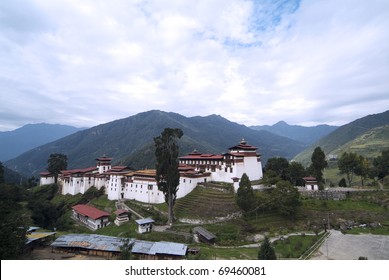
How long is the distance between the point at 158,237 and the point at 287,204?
21.1 m

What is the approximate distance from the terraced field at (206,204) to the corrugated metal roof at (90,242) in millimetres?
15008

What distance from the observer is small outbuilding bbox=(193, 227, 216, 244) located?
124 feet

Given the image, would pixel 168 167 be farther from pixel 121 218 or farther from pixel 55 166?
pixel 55 166

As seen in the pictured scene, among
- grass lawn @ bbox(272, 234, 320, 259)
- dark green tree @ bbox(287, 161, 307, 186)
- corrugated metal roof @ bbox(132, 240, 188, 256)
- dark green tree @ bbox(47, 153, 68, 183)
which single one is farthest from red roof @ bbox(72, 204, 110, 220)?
dark green tree @ bbox(287, 161, 307, 186)

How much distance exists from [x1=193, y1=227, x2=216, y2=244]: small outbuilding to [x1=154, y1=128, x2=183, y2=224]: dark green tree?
7326 mm

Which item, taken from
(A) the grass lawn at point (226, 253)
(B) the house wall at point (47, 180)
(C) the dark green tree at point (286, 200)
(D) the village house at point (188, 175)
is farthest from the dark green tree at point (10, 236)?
(B) the house wall at point (47, 180)

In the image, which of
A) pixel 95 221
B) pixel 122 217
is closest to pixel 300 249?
pixel 122 217

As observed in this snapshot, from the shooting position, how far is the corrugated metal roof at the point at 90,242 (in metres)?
33.4

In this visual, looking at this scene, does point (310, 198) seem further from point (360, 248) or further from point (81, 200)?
point (81, 200)

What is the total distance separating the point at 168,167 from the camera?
45875 mm

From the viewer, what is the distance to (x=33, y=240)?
34.8 meters

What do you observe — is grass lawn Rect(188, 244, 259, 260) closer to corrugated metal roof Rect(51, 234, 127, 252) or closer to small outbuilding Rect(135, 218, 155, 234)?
corrugated metal roof Rect(51, 234, 127, 252)

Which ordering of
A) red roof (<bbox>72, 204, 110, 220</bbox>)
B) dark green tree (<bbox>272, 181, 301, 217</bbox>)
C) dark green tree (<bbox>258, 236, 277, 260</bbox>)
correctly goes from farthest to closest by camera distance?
red roof (<bbox>72, 204, 110, 220</bbox>)
dark green tree (<bbox>272, 181, 301, 217</bbox>)
dark green tree (<bbox>258, 236, 277, 260</bbox>)

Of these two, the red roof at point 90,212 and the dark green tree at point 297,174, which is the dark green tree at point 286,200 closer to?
the dark green tree at point 297,174
